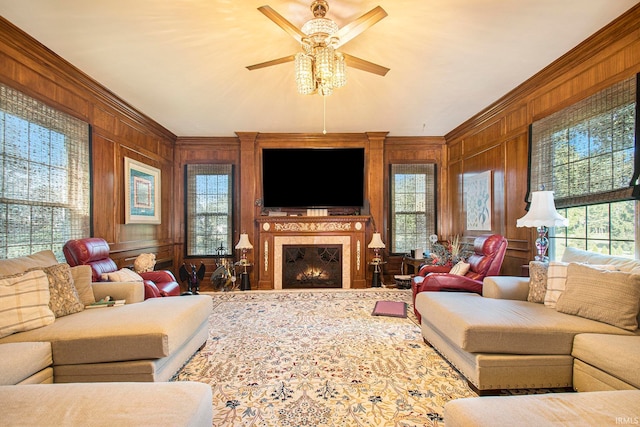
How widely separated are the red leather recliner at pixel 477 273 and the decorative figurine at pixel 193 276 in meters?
3.39

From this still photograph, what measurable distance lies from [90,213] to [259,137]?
2858mm

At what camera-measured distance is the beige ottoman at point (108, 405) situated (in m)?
1.09

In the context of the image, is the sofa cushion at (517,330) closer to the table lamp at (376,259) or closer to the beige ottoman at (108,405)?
the beige ottoman at (108,405)

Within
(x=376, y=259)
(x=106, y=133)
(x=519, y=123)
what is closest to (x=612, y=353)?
(x=519, y=123)

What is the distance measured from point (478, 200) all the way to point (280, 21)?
3822 mm

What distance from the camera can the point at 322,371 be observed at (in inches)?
90.7

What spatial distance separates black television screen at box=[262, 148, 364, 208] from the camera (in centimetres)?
534

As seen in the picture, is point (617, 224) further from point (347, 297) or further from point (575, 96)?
point (347, 297)

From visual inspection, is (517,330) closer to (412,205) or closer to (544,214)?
(544,214)

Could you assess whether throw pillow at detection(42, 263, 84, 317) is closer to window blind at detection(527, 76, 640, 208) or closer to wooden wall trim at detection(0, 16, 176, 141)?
wooden wall trim at detection(0, 16, 176, 141)

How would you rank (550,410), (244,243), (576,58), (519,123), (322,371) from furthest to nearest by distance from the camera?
(244,243) < (519,123) < (576,58) < (322,371) < (550,410)

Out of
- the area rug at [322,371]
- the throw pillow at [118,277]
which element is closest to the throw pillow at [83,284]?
the throw pillow at [118,277]

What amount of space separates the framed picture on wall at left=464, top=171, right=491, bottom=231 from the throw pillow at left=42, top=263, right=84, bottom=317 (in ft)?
15.5

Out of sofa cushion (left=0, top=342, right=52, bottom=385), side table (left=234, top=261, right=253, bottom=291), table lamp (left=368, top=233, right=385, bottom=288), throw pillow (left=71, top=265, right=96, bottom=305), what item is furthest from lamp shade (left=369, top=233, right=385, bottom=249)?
sofa cushion (left=0, top=342, right=52, bottom=385)
